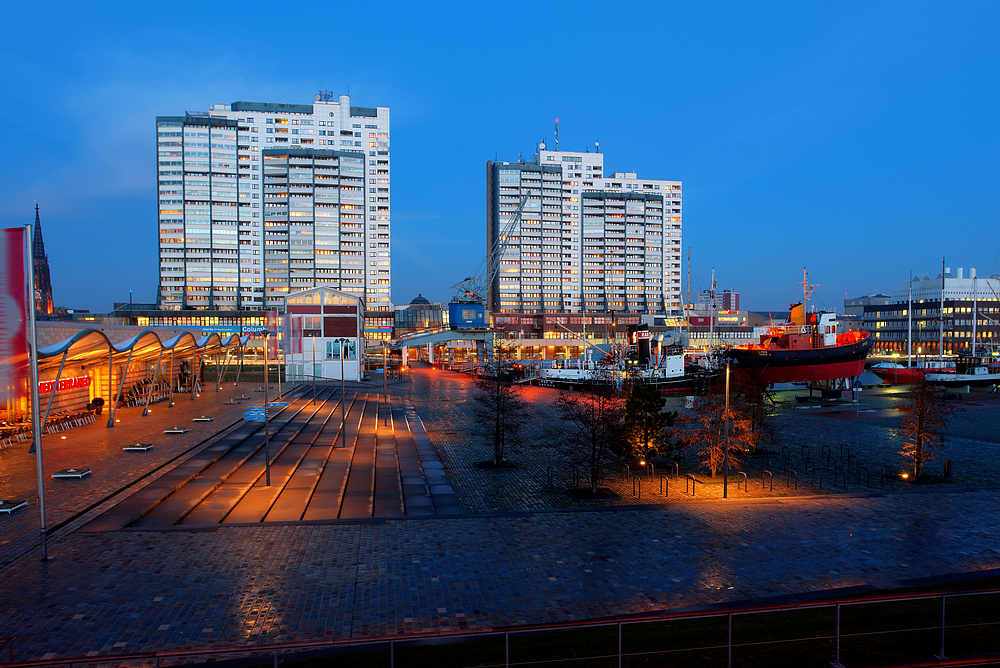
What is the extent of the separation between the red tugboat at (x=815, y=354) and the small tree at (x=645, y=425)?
104 ft

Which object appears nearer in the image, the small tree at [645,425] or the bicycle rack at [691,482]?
the bicycle rack at [691,482]

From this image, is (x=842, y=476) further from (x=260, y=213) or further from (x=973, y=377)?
(x=260, y=213)

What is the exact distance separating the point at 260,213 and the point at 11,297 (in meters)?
102

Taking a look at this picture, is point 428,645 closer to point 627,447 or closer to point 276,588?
point 276,588

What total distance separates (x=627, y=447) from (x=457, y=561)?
30.5 ft

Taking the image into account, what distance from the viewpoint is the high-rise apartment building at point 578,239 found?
378 ft

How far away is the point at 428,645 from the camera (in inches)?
274

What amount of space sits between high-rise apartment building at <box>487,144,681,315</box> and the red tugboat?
67.8 metres

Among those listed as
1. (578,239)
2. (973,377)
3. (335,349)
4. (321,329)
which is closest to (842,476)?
(335,349)

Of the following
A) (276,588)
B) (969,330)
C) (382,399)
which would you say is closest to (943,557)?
(276,588)

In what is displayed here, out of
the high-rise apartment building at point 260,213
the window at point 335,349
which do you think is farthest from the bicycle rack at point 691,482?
the high-rise apartment building at point 260,213

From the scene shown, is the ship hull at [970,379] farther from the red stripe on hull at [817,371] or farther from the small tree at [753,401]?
the small tree at [753,401]

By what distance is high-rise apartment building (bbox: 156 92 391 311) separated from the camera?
98125mm

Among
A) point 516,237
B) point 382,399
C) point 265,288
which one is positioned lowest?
point 382,399
